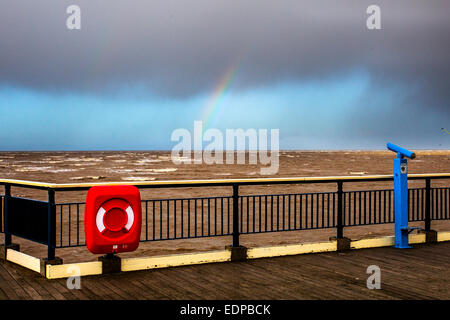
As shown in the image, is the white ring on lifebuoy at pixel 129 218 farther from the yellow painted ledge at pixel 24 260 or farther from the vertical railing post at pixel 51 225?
the yellow painted ledge at pixel 24 260

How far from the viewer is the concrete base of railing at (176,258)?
5.88m

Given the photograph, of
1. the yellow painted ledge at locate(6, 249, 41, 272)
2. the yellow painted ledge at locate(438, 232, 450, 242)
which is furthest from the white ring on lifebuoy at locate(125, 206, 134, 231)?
the yellow painted ledge at locate(438, 232, 450, 242)

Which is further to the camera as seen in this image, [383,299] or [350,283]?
[350,283]

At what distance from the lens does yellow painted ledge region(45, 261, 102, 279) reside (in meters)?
5.78

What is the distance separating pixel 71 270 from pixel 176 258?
1.43m

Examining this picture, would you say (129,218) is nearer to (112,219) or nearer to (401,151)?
(112,219)

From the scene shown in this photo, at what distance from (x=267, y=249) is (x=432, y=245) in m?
3.16

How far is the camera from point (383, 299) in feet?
16.1

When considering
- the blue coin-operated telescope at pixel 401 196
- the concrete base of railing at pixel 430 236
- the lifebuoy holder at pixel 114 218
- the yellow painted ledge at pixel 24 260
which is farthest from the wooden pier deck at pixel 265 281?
the concrete base of railing at pixel 430 236

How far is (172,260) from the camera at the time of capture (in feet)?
21.2

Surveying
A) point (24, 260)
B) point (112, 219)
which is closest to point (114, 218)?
point (112, 219)

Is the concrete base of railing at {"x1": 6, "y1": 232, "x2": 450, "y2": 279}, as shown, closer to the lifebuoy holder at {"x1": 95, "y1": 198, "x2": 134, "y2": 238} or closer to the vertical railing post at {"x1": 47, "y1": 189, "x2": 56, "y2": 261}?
the vertical railing post at {"x1": 47, "y1": 189, "x2": 56, "y2": 261}
